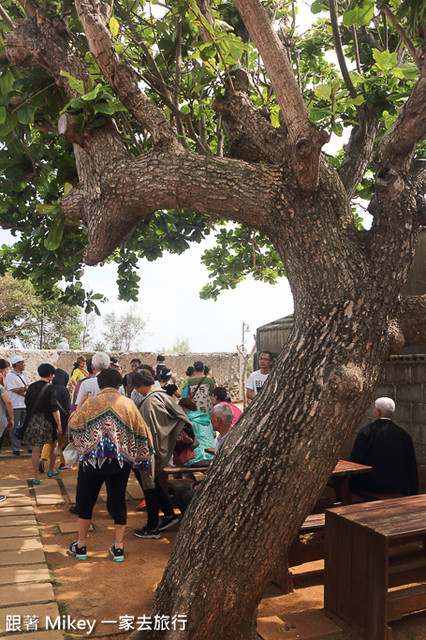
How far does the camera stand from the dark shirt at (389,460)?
5.27 meters

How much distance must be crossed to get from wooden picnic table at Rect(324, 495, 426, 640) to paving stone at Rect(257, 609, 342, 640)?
0.13m

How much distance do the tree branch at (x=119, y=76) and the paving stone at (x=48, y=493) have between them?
15.9 ft

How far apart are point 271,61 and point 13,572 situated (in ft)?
15.3

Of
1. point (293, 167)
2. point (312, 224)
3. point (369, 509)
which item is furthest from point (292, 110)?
point (369, 509)

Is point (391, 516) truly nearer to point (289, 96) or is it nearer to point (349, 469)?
point (349, 469)

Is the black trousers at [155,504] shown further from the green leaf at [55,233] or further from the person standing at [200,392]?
the green leaf at [55,233]

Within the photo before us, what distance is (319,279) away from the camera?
3.68m

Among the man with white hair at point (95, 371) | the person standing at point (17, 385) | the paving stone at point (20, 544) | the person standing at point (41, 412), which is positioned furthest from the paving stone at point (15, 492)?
the person standing at point (17, 385)

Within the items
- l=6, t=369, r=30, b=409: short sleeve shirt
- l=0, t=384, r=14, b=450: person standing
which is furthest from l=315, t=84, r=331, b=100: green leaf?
l=6, t=369, r=30, b=409: short sleeve shirt

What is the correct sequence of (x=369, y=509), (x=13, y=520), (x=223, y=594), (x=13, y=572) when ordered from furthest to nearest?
1. (x=13, y=520)
2. (x=13, y=572)
3. (x=369, y=509)
4. (x=223, y=594)

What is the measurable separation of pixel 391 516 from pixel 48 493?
4865 millimetres

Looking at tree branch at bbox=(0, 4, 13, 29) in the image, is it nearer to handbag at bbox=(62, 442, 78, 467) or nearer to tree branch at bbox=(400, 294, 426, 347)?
handbag at bbox=(62, 442, 78, 467)

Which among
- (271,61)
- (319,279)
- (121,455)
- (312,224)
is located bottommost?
(121,455)

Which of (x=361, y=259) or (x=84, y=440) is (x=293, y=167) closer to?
(x=361, y=259)
